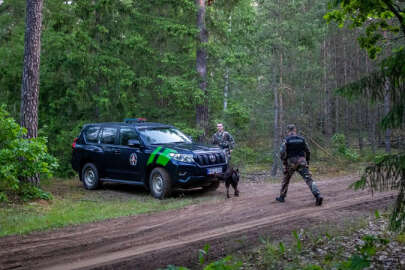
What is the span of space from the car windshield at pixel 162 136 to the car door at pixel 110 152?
113 cm

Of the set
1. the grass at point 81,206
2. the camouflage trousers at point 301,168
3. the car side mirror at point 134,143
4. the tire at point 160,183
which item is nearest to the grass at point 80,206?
the grass at point 81,206

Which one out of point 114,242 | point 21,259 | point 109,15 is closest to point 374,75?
point 114,242

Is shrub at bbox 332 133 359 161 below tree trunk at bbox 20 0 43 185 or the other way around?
below

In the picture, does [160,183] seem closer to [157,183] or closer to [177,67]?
[157,183]

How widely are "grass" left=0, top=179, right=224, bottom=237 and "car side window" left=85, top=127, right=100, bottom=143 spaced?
171 cm

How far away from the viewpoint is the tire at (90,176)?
13.4m

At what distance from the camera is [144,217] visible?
927 cm

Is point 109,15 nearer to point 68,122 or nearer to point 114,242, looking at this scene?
point 68,122

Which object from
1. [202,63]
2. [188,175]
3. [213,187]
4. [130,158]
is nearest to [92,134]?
[130,158]

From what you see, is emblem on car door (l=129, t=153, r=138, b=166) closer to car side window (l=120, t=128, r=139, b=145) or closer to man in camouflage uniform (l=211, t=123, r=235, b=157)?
car side window (l=120, t=128, r=139, b=145)

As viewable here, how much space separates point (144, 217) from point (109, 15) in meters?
12.6

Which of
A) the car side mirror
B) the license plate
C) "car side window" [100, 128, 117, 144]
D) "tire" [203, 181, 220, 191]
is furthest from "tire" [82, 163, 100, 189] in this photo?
the license plate

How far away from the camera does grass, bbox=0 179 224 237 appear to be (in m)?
8.78

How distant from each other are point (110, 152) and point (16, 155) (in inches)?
130
